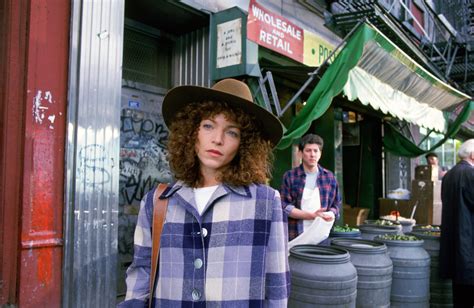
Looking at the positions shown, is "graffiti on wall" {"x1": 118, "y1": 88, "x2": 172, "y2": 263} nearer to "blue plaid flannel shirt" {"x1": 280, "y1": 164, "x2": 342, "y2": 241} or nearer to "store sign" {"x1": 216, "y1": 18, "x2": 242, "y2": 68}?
"store sign" {"x1": 216, "y1": 18, "x2": 242, "y2": 68}

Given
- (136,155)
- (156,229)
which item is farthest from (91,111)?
(156,229)

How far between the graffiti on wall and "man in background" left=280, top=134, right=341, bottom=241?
1720 millimetres

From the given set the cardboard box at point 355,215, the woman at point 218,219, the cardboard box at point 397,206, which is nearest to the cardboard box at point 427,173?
the cardboard box at point 397,206

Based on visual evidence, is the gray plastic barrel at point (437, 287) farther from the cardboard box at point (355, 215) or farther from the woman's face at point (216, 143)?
the cardboard box at point (355, 215)

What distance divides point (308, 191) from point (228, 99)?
278 centimetres

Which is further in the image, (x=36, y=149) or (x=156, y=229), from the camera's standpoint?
(x=36, y=149)

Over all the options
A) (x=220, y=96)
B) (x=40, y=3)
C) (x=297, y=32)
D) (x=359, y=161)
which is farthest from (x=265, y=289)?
(x=359, y=161)

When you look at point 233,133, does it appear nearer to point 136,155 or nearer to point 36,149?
point 36,149

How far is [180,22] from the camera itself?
547cm

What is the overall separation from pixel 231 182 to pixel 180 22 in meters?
4.32

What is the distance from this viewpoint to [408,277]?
426cm

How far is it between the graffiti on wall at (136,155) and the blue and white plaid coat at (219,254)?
132 inches

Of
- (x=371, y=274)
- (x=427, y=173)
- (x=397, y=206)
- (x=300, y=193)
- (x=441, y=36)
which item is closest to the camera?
(x=371, y=274)

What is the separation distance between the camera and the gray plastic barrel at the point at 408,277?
167 inches
